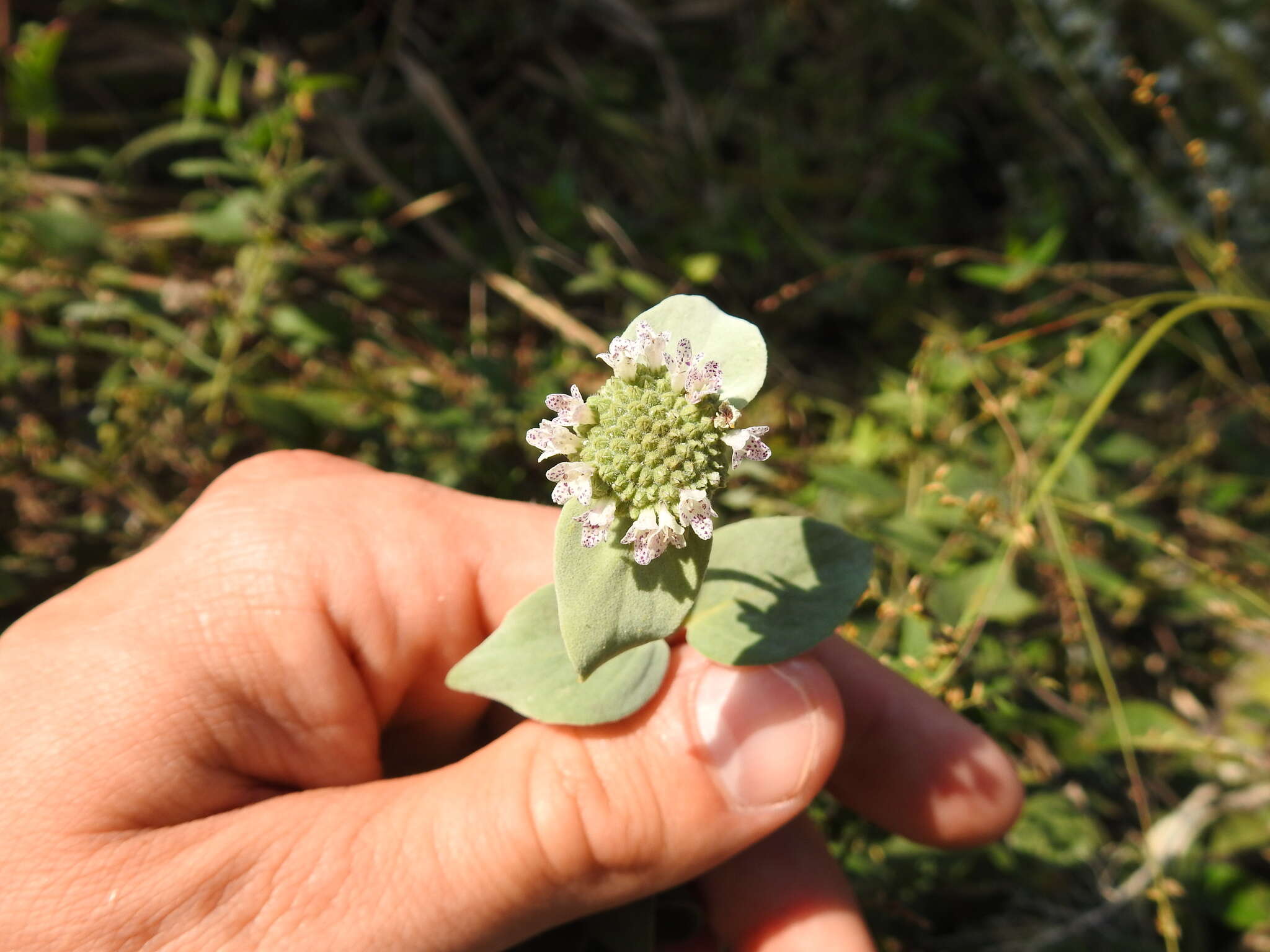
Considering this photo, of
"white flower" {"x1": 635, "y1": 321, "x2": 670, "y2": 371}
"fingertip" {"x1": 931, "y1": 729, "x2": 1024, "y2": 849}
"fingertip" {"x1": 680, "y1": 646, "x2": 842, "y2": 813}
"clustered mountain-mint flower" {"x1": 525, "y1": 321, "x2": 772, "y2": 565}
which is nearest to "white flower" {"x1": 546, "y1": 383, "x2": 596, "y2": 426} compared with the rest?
"clustered mountain-mint flower" {"x1": 525, "y1": 321, "x2": 772, "y2": 565}

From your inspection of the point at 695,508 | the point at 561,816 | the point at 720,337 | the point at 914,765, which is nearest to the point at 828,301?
the point at 914,765

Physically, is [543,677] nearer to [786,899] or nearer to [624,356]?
[624,356]

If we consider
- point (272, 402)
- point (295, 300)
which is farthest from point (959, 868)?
point (295, 300)

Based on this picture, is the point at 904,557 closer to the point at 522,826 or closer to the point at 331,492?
the point at 522,826

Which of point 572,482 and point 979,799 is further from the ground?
point 572,482

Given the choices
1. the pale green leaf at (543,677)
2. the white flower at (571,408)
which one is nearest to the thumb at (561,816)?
the pale green leaf at (543,677)

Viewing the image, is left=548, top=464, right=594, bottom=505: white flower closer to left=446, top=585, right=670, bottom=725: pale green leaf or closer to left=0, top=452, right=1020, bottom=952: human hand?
left=446, top=585, right=670, bottom=725: pale green leaf

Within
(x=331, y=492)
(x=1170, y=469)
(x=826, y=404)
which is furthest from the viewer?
(x=826, y=404)
